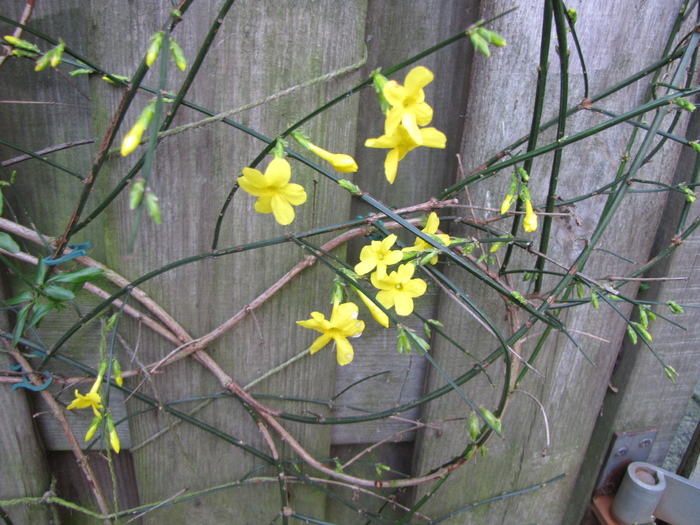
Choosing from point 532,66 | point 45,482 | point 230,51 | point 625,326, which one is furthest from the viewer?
point 625,326

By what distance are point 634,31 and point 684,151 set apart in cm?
37

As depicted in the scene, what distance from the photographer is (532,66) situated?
1.06m

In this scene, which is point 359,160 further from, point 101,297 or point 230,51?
point 101,297

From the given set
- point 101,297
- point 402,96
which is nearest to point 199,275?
point 101,297

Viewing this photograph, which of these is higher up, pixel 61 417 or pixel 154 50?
pixel 154 50

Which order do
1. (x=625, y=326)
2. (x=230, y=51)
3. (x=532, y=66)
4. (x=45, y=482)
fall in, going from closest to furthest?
1. (x=230, y=51)
2. (x=532, y=66)
3. (x=45, y=482)
4. (x=625, y=326)

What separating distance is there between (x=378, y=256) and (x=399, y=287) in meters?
0.08

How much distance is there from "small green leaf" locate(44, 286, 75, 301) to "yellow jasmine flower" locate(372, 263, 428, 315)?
59cm

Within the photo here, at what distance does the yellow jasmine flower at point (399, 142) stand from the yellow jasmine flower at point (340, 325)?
0.29 m

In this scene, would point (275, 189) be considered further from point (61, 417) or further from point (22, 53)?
point (61, 417)

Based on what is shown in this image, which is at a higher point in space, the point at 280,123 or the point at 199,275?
the point at 280,123

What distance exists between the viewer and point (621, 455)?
1450 mm

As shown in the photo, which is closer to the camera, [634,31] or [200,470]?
[634,31]

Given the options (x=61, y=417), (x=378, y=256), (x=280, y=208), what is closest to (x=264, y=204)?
(x=280, y=208)
